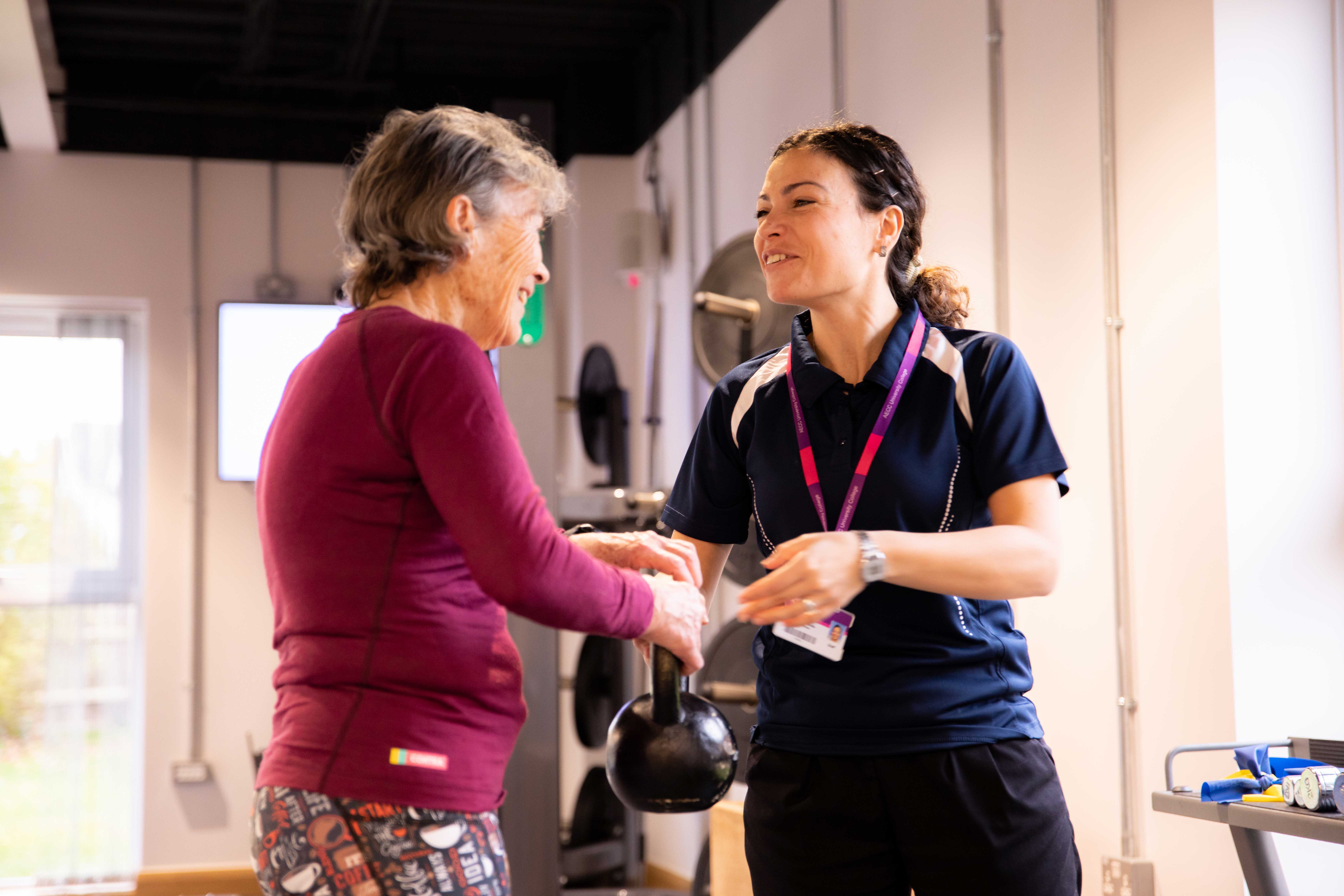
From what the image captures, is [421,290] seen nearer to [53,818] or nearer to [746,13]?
[746,13]

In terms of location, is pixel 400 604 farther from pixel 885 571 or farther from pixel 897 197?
pixel 897 197

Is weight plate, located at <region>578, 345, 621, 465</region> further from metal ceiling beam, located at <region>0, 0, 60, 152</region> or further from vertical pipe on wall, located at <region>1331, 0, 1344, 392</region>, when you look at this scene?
vertical pipe on wall, located at <region>1331, 0, 1344, 392</region>

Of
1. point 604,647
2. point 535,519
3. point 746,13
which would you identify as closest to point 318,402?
point 535,519

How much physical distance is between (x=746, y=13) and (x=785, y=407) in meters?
3.39

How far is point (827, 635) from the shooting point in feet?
5.09

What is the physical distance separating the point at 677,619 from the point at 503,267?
1.54ft

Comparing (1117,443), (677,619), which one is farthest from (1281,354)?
(677,619)

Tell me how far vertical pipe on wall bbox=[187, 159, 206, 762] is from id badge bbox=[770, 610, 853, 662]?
17.0ft

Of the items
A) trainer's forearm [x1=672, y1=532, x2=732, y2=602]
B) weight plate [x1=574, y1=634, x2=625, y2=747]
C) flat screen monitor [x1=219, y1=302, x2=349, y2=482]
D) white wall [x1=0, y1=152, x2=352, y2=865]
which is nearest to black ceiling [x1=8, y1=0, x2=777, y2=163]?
white wall [x1=0, y1=152, x2=352, y2=865]

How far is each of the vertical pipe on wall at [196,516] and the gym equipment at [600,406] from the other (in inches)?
Result: 86.7

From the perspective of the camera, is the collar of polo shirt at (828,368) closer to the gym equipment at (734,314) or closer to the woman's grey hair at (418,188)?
the woman's grey hair at (418,188)

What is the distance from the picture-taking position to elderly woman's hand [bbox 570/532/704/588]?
1.48 m

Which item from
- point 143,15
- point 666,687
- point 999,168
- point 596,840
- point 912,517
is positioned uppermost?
point 143,15

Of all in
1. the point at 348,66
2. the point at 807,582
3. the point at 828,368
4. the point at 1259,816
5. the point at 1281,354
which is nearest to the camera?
the point at 807,582
